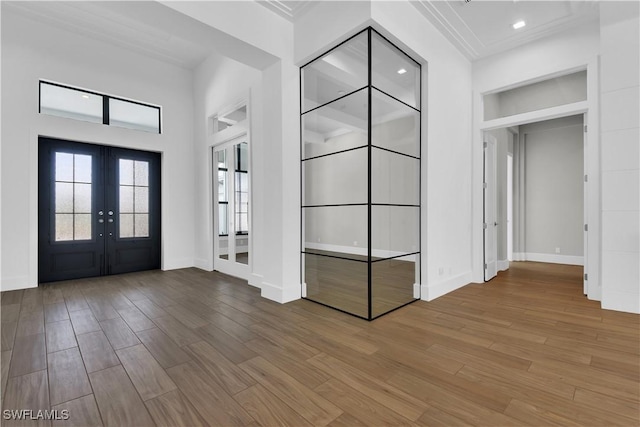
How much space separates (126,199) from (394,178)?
4.90 metres

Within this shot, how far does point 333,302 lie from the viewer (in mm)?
3438

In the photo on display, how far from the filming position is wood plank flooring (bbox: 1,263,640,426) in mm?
1563

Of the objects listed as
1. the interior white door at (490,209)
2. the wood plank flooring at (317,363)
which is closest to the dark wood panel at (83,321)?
the wood plank flooring at (317,363)

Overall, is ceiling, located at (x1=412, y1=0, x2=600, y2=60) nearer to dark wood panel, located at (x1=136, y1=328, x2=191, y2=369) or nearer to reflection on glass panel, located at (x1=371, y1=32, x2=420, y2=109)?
reflection on glass panel, located at (x1=371, y1=32, x2=420, y2=109)

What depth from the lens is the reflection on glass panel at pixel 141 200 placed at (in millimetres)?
5489

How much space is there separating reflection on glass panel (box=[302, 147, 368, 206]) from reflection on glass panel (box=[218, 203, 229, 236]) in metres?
2.18

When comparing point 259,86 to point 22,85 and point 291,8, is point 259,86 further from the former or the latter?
point 22,85

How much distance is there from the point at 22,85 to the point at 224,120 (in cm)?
288

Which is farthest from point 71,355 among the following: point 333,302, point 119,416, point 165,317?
point 333,302

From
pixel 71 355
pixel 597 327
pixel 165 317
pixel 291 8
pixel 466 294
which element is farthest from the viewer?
pixel 466 294

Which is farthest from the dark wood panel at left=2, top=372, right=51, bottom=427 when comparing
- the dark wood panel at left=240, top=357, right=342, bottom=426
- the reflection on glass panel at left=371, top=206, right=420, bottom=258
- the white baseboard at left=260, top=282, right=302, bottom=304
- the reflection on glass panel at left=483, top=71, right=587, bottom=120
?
the reflection on glass panel at left=483, top=71, right=587, bottom=120

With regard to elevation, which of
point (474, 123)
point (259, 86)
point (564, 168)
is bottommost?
point (564, 168)

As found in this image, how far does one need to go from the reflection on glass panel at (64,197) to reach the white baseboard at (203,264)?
7.28 ft

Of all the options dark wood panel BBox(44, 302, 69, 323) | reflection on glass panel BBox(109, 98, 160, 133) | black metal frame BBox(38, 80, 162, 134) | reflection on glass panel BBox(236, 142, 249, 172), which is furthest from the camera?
reflection on glass panel BBox(109, 98, 160, 133)
